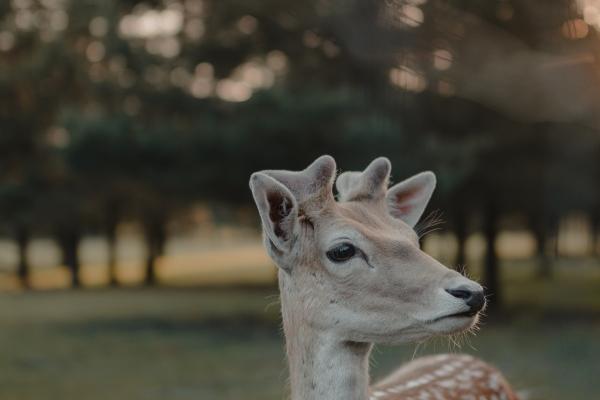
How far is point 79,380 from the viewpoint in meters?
10.3

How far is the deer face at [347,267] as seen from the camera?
2.93m

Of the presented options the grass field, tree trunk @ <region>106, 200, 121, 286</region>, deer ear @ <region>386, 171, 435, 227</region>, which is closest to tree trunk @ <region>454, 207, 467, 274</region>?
the grass field

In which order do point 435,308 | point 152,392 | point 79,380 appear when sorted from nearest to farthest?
1. point 435,308
2. point 152,392
3. point 79,380

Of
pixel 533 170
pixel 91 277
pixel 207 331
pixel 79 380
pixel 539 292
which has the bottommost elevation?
pixel 91 277

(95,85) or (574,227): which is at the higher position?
(95,85)

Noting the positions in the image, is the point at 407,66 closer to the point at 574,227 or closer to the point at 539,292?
the point at 539,292

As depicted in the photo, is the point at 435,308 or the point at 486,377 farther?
the point at 486,377

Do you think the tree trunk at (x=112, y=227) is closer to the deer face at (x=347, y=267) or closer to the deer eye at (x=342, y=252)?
the deer face at (x=347, y=267)

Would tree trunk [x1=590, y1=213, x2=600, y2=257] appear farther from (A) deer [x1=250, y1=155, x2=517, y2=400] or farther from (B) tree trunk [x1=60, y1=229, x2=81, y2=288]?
(A) deer [x1=250, y1=155, x2=517, y2=400]

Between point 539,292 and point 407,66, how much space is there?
20.7m

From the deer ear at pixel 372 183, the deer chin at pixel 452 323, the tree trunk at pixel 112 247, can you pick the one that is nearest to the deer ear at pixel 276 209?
the deer ear at pixel 372 183

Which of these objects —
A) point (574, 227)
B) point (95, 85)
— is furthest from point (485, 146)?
point (574, 227)

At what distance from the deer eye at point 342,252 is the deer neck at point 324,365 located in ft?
0.66

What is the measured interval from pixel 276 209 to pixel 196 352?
939cm
